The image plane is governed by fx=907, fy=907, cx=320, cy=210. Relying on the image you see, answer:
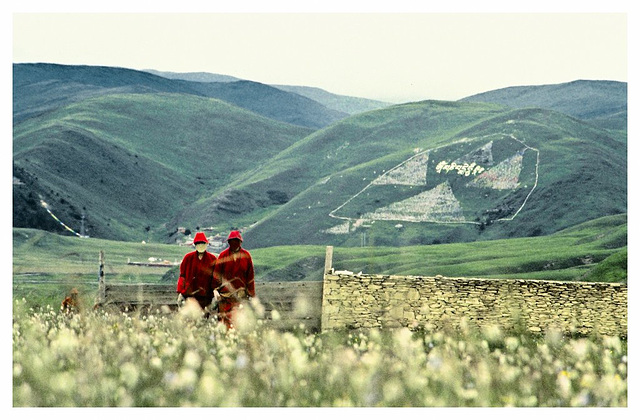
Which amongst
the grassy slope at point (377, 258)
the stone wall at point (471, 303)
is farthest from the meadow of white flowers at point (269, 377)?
the grassy slope at point (377, 258)

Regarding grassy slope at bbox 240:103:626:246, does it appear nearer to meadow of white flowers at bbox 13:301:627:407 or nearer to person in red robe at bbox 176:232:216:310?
person in red robe at bbox 176:232:216:310

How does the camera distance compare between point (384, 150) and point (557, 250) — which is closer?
point (557, 250)

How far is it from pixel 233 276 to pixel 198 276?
0.77m

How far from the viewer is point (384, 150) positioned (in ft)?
597

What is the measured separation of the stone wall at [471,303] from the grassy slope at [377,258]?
42.0 metres

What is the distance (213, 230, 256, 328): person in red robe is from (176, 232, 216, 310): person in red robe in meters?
0.19

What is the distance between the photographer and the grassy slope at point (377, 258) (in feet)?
249

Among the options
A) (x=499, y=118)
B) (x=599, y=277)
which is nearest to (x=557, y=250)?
(x=599, y=277)

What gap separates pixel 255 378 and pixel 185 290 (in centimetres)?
598

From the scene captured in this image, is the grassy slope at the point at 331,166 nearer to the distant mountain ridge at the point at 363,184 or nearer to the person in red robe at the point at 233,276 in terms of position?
the distant mountain ridge at the point at 363,184

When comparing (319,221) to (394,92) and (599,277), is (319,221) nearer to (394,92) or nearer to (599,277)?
(394,92)

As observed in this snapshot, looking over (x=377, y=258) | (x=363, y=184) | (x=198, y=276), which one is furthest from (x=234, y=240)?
(x=363, y=184)

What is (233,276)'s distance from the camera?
17.2 m

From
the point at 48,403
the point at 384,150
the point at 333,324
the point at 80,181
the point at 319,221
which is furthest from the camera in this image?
the point at 384,150
